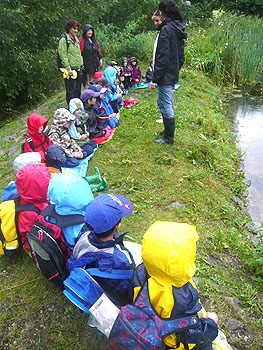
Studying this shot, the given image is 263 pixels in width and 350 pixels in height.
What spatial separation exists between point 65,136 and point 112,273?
2.86 metres

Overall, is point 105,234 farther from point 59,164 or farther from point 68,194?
point 59,164

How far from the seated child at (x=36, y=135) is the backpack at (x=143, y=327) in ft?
9.14

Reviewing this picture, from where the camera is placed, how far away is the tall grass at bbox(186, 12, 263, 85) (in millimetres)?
8053

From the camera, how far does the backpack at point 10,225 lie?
2.37 m

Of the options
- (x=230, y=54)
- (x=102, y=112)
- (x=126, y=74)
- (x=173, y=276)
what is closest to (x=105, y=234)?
(x=173, y=276)

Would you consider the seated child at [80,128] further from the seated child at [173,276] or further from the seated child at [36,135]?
the seated child at [173,276]

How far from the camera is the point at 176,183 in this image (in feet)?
12.8

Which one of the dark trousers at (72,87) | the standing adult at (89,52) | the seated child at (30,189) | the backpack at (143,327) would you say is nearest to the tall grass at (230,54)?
the standing adult at (89,52)

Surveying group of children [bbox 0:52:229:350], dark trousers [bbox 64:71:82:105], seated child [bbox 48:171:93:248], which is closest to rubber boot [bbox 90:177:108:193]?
group of children [bbox 0:52:229:350]

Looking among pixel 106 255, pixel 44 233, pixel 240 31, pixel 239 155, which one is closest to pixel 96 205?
pixel 106 255

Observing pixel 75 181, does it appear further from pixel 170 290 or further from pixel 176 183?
pixel 176 183

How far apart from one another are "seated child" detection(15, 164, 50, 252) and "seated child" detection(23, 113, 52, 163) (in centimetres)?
148

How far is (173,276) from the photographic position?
141cm

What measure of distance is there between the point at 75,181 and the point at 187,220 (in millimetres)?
1665
